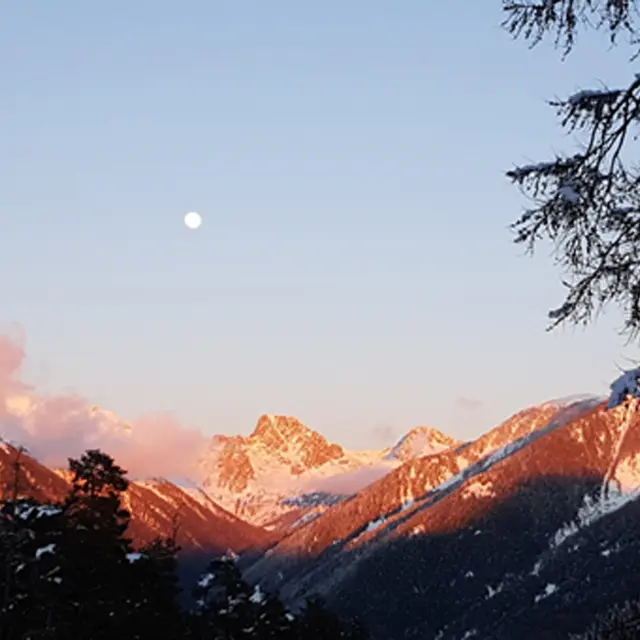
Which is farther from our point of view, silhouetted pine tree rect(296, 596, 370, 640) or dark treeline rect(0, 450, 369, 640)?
silhouetted pine tree rect(296, 596, 370, 640)

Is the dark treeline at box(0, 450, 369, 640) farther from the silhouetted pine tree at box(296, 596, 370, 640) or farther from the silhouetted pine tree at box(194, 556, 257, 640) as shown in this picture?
the silhouetted pine tree at box(296, 596, 370, 640)

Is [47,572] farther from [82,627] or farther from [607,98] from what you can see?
→ [607,98]

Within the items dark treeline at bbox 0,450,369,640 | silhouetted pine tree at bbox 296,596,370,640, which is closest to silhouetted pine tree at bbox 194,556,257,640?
dark treeline at bbox 0,450,369,640

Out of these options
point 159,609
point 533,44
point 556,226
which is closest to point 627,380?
point 556,226

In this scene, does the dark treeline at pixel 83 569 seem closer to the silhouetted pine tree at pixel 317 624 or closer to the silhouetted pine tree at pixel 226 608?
the silhouetted pine tree at pixel 226 608

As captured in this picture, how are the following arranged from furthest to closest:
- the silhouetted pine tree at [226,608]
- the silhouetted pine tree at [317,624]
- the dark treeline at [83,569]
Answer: the silhouetted pine tree at [317,624] < the silhouetted pine tree at [226,608] < the dark treeline at [83,569]

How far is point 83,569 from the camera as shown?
33.3 metres

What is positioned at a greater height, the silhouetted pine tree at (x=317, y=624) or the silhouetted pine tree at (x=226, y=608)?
the silhouetted pine tree at (x=226, y=608)

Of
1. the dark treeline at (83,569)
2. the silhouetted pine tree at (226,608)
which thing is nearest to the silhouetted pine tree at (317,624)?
the silhouetted pine tree at (226,608)

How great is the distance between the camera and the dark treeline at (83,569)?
2903 cm

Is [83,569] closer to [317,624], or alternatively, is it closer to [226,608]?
[226,608]

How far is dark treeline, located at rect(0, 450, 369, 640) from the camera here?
2903cm

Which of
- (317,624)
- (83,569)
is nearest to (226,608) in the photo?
(317,624)

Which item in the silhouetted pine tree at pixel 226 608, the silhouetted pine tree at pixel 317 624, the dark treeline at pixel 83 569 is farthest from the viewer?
the silhouetted pine tree at pixel 317 624
